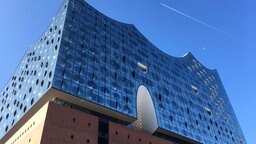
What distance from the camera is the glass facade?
32844 mm

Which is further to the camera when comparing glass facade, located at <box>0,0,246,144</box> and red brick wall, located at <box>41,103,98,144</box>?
glass facade, located at <box>0,0,246,144</box>

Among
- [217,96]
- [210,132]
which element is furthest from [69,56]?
[217,96]

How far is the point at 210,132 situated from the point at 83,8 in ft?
90.6

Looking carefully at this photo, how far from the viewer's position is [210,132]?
47469mm

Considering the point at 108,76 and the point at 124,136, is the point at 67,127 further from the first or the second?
the point at 108,76

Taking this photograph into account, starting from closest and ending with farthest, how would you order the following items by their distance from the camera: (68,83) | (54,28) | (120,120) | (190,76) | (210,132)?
(68,83)
(120,120)
(54,28)
(210,132)
(190,76)

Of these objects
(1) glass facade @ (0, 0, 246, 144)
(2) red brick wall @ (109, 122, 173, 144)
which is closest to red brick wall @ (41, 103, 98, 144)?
(2) red brick wall @ (109, 122, 173, 144)

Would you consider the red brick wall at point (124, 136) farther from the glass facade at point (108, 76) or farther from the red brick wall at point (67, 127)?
the glass facade at point (108, 76)

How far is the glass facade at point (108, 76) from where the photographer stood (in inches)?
1293

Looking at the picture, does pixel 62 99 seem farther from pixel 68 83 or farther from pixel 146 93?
pixel 146 93

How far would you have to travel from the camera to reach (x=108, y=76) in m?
35.9

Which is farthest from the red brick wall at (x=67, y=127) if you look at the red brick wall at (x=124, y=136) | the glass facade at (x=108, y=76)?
the glass facade at (x=108, y=76)

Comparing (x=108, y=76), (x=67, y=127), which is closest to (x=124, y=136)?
(x=67, y=127)

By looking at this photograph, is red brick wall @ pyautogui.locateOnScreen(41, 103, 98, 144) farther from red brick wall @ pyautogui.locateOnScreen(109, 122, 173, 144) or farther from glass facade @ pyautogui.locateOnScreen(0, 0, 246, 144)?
glass facade @ pyautogui.locateOnScreen(0, 0, 246, 144)
